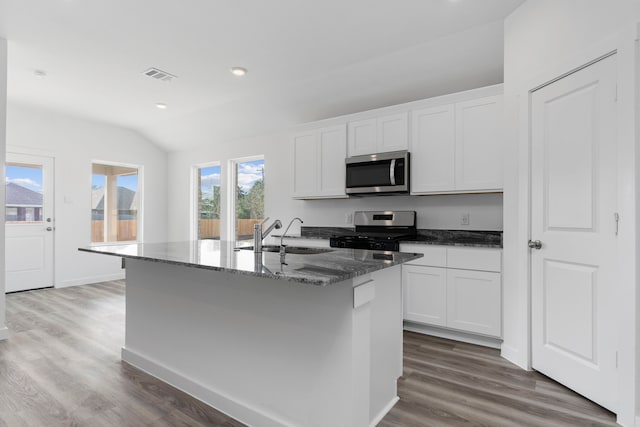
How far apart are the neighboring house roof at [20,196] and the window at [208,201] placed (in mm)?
2381

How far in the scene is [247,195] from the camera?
580 centimetres

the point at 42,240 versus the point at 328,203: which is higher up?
the point at 328,203

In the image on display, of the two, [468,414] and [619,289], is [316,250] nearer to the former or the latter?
[468,414]

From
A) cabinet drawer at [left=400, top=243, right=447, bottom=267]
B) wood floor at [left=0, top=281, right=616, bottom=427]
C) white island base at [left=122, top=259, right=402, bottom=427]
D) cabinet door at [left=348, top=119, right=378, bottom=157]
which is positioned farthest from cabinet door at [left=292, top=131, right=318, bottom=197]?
white island base at [left=122, top=259, right=402, bottom=427]

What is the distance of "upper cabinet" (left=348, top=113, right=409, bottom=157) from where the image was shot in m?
3.66

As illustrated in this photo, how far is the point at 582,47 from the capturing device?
2.15 m

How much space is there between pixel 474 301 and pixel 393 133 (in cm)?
187

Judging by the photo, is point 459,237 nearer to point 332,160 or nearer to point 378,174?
point 378,174

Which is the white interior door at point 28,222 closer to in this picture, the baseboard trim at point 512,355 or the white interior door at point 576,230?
the baseboard trim at point 512,355

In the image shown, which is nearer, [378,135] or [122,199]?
[378,135]

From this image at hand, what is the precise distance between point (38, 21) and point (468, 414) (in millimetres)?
4268

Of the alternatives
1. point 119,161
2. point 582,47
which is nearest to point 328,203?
point 582,47

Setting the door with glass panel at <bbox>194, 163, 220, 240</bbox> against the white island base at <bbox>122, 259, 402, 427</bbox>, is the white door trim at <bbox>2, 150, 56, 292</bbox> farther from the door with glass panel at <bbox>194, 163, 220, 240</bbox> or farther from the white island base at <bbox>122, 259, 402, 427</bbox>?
the white island base at <bbox>122, 259, 402, 427</bbox>

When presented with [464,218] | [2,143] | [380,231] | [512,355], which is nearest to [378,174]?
[380,231]
